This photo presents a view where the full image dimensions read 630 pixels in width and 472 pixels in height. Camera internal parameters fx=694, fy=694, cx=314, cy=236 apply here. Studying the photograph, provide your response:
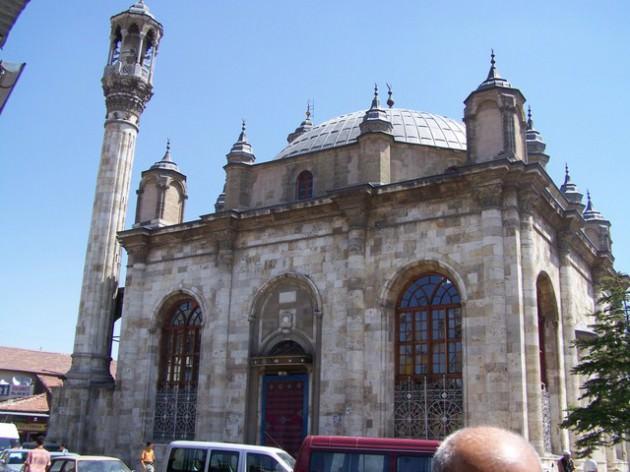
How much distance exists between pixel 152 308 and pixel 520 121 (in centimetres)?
1371

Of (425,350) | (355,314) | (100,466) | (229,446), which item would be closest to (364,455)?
(229,446)

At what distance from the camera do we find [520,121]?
19.7m

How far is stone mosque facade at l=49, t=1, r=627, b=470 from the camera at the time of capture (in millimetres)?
18031

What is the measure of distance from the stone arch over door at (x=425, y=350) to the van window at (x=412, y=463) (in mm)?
7057

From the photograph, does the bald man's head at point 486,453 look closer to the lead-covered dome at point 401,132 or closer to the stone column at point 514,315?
the stone column at point 514,315

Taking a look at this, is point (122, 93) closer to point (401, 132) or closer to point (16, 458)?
point (401, 132)

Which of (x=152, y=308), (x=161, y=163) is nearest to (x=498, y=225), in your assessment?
(x=152, y=308)

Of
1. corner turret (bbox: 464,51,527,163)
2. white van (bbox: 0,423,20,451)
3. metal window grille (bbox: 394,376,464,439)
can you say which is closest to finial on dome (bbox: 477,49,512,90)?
corner turret (bbox: 464,51,527,163)

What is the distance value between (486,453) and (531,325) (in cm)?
1633

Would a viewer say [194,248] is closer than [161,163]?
Yes

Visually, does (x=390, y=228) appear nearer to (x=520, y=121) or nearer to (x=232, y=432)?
(x=520, y=121)

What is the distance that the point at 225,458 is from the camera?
13078mm

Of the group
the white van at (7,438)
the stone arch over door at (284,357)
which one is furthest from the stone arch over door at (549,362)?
the white van at (7,438)

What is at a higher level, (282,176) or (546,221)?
(282,176)
